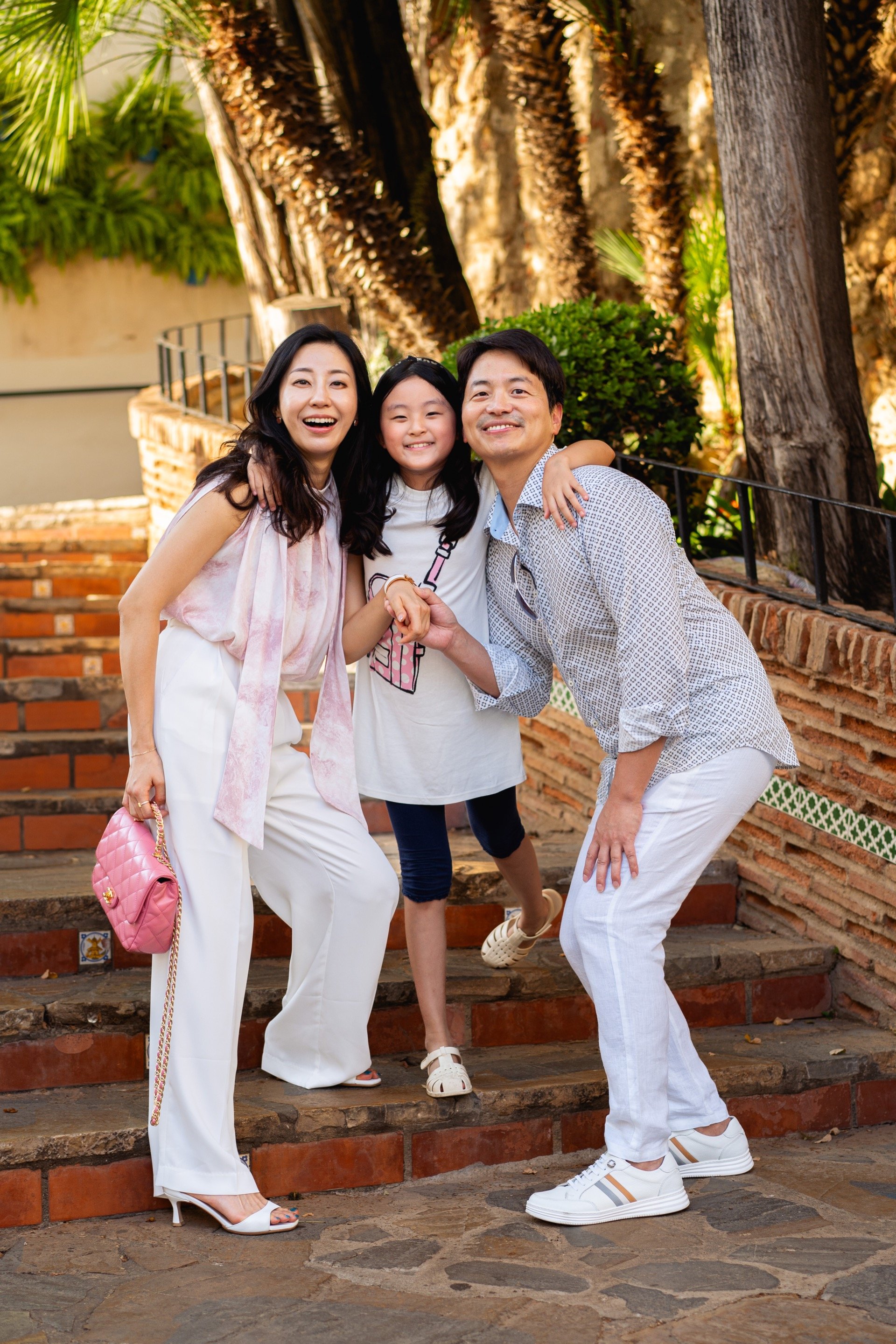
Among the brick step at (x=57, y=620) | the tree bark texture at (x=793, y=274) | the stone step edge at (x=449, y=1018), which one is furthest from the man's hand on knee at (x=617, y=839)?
the brick step at (x=57, y=620)

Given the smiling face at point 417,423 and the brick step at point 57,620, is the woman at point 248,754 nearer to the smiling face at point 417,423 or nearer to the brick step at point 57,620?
the smiling face at point 417,423

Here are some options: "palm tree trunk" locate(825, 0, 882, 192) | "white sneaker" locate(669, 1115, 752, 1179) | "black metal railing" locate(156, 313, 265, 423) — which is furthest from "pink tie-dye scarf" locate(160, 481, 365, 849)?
"palm tree trunk" locate(825, 0, 882, 192)

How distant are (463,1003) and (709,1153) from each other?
2.70 ft

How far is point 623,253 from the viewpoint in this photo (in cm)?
864

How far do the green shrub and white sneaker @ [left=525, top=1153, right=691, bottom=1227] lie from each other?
2901 mm

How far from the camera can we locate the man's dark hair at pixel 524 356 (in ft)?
10.2

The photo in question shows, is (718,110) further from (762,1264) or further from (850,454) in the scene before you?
(762,1264)

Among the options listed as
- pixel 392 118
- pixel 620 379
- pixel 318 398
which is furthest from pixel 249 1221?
pixel 392 118

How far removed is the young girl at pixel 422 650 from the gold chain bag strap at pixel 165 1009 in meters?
0.56

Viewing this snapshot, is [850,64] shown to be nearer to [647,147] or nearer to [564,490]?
[647,147]

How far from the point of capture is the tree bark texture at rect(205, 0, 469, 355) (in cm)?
764

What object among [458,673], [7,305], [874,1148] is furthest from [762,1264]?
[7,305]

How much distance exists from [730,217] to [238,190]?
16.1ft

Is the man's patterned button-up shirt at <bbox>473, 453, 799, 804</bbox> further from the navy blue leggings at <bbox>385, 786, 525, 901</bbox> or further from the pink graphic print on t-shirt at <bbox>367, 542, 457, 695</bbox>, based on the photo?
the navy blue leggings at <bbox>385, 786, 525, 901</bbox>
